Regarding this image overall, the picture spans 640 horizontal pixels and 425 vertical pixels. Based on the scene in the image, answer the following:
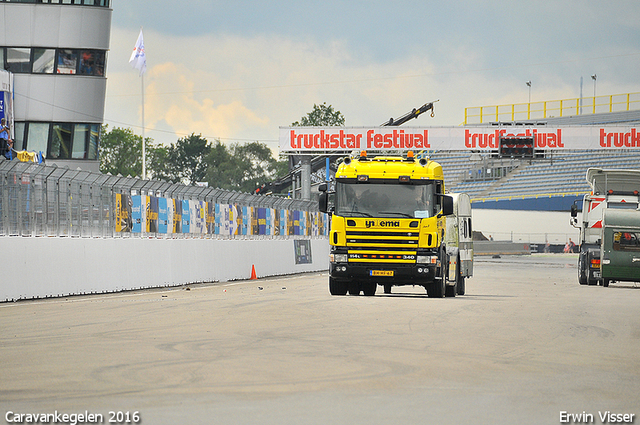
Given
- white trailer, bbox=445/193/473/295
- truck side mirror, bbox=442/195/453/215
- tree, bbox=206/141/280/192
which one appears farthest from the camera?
tree, bbox=206/141/280/192

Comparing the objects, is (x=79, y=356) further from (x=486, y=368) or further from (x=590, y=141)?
(x=590, y=141)

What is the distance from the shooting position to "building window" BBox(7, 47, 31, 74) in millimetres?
48875

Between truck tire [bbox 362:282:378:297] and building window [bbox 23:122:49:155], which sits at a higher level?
building window [bbox 23:122:49:155]

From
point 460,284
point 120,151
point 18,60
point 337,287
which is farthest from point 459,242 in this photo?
point 120,151

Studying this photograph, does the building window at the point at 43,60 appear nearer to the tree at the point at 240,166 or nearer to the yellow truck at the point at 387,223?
the yellow truck at the point at 387,223

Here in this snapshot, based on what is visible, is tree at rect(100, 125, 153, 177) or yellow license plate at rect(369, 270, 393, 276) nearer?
yellow license plate at rect(369, 270, 393, 276)

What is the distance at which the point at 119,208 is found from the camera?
2484 cm

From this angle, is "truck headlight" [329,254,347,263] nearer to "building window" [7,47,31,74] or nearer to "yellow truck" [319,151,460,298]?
"yellow truck" [319,151,460,298]


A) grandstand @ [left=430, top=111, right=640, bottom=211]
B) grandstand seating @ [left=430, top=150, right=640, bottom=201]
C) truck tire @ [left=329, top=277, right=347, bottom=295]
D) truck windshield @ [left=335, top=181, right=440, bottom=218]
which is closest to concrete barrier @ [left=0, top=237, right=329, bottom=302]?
truck tire @ [left=329, top=277, right=347, bottom=295]

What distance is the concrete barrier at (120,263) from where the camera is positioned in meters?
19.7

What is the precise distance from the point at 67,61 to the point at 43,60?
113 centimetres

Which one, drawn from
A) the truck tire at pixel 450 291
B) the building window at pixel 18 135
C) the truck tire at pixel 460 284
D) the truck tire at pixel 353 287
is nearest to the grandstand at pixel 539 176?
the building window at pixel 18 135

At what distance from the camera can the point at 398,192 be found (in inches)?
835

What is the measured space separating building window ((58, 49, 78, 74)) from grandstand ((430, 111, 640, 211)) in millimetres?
38804
